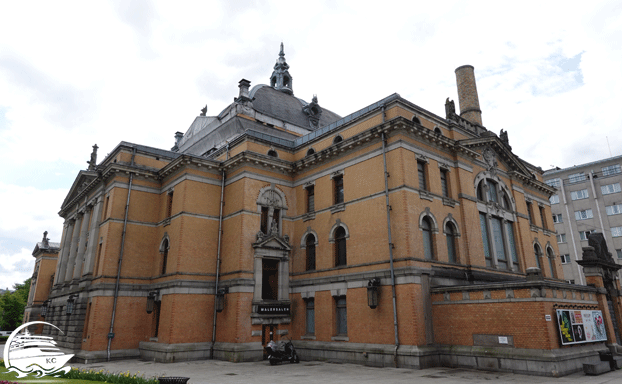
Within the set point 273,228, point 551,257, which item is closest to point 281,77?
point 273,228

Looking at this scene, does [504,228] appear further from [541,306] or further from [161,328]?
[161,328]

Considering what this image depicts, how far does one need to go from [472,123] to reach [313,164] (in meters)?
11.5

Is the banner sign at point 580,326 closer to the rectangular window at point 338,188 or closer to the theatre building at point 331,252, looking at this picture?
the theatre building at point 331,252

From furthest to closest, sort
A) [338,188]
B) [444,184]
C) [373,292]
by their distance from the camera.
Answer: [338,188], [444,184], [373,292]

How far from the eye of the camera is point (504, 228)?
27188 millimetres

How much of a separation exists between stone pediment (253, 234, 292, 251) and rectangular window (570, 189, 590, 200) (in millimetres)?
51416

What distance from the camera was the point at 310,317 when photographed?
25.5 metres

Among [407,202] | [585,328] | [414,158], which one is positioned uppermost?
[414,158]

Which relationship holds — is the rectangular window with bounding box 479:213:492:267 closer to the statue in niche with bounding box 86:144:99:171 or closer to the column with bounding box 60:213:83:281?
the statue in niche with bounding box 86:144:99:171

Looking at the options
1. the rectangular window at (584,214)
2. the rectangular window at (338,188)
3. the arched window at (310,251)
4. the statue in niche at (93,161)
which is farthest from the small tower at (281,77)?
the rectangular window at (584,214)

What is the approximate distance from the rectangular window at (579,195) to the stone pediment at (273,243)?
51416 mm

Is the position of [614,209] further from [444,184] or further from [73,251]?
[73,251]

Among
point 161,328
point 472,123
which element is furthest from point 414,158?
point 161,328

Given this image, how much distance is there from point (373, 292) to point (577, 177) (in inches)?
2145
